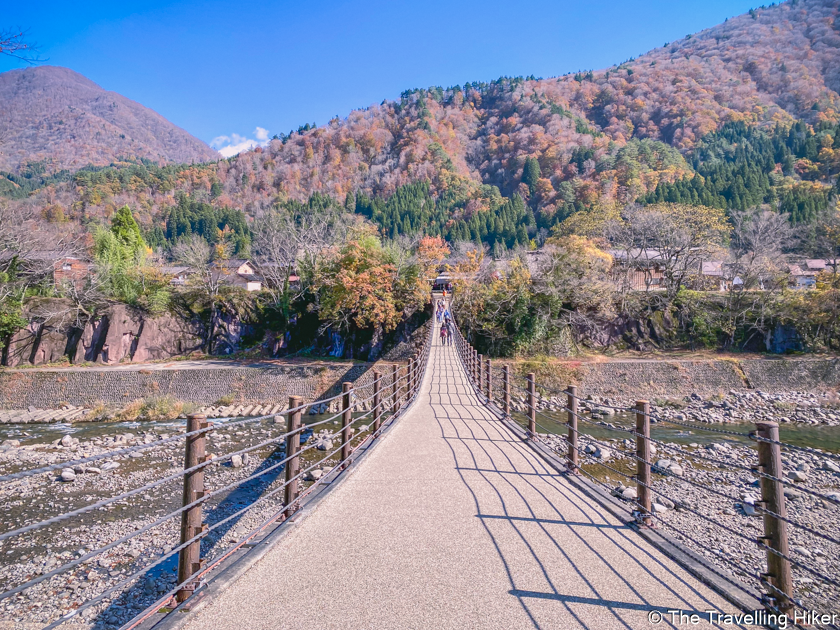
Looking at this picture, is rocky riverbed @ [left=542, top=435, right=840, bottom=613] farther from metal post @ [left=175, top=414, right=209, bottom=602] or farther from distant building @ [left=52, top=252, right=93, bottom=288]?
distant building @ [left=52, top=252, right=93, bottom=288]

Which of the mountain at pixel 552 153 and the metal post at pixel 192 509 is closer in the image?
the metal post at pixel 192 509

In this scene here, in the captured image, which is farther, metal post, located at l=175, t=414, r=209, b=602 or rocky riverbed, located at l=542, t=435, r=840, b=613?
rocky riverbed, located at l=542, t=435, r=840, b=613

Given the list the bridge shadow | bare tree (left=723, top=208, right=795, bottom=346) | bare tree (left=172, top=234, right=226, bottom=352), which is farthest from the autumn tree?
bare tree (left=172, top=234, right=226, bottom=352)

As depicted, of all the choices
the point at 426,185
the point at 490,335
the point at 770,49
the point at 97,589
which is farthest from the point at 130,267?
the point at 770,49

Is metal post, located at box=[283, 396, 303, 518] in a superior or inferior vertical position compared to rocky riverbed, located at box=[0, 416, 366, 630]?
superior

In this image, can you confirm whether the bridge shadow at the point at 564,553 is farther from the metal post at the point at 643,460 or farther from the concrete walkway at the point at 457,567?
the metal post at the point at 643,460

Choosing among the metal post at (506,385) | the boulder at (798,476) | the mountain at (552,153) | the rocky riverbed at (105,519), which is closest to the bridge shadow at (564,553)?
the rocky riverbed at (105,519)

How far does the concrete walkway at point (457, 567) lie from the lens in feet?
7.03

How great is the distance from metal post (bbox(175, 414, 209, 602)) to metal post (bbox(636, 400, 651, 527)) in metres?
2.99

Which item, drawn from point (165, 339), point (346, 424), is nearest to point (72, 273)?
point (165, 339)

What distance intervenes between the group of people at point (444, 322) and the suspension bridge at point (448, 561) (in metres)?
15.0

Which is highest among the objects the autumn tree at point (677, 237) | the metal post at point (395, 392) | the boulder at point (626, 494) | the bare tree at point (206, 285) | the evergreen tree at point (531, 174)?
the evergreen tree at point (531, 174)

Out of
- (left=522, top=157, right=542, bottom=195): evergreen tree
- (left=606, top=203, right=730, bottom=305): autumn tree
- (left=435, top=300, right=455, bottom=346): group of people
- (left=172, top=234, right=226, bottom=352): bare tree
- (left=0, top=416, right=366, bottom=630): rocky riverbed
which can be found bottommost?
(left=0, top=416, right=366, bottom=630): rocky riverbed

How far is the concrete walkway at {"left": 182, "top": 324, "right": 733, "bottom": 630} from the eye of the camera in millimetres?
2143
